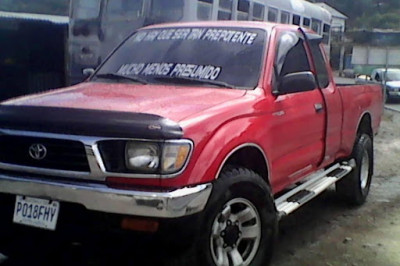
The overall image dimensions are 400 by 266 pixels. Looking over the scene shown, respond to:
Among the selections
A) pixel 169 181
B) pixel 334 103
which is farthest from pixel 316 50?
pixel 169 181

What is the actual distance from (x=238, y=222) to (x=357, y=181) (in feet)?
9.50

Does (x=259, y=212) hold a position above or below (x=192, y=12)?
below

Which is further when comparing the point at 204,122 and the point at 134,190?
the point at 204,122

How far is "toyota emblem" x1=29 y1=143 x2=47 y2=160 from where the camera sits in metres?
3.25

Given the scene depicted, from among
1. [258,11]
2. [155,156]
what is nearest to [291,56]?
[155,156]

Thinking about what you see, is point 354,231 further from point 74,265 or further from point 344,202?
point 74,265

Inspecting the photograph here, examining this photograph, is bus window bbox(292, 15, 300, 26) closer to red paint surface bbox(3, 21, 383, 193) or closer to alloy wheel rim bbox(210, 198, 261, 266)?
red paint surface bbox(3, 21, 383, 193)

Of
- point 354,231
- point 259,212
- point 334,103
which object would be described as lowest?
point 354,231

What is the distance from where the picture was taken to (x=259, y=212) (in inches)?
146

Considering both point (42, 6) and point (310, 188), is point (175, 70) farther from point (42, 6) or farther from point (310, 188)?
point (42, 6)

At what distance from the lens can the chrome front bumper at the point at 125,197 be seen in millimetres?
2986

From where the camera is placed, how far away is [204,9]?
10.5 metres

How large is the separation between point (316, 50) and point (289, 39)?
0.65 m

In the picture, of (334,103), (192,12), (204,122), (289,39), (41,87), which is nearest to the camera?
(204,122)
